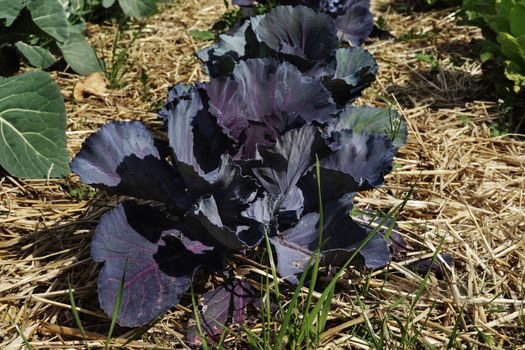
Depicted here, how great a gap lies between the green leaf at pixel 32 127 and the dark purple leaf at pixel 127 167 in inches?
21.8

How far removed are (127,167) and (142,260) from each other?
25 cm

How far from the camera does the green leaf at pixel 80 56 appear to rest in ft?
9.45

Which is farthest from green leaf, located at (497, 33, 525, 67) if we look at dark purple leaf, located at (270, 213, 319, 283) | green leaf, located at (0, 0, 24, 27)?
green leaf, located at (0, 0, 24, 27)

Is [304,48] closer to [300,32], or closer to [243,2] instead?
[300,32]

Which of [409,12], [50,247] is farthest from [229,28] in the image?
[50,247]

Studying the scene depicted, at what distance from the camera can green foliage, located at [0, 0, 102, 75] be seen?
2.49 metres

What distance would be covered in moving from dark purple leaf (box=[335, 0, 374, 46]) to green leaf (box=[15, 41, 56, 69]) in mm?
1285

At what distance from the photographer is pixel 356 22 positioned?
3078 millimetres

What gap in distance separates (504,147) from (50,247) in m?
1.66

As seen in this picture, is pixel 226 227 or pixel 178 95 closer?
pixel 226 227

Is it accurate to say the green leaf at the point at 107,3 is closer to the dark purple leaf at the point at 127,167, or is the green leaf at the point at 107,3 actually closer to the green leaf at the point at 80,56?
the green leaf at the point at 80,56

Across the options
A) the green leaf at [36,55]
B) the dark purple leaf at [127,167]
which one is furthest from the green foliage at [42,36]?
the dark purple leaf at [127,167]

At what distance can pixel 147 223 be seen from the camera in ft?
5.55

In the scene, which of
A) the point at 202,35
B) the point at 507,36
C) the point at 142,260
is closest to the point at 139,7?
the point at 202,35
